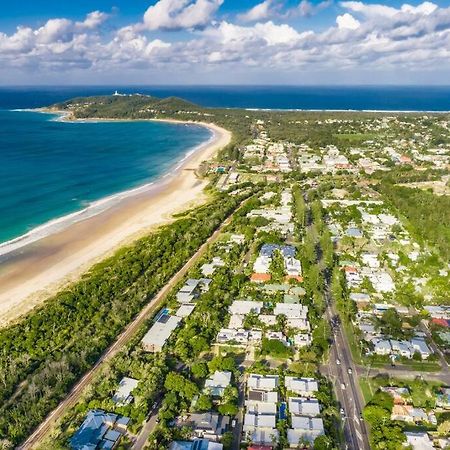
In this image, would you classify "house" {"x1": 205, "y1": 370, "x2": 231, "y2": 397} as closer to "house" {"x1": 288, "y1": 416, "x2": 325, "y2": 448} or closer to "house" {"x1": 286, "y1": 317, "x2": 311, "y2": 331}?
"house" {"x1": 288, "y1": 416, "x2": 325, "y2": 448}

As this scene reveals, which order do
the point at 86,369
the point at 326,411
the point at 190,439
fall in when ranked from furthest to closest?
the point at 86,369 → the point at 326,411 → the point at 190,439

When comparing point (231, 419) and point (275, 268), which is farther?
point (275, 268)

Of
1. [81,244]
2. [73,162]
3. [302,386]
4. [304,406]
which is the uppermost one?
[73,162]

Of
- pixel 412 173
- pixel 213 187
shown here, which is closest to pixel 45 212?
pixel 213 187

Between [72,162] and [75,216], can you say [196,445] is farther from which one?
[72,162]

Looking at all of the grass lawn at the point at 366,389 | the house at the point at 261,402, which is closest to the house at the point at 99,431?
→ the house at the point at 261,402

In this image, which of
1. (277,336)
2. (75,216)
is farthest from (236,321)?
(75,216)

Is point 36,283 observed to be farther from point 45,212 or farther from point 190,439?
point 190,439

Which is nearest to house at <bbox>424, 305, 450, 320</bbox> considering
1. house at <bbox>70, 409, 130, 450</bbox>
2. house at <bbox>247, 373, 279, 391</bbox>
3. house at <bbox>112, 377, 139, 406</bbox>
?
house at <bbox>247, 373, 279, 391</bbox>
